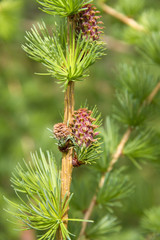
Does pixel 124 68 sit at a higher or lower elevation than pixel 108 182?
higher

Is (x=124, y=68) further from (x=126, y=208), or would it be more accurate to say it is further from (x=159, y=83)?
(x=126, y=208)

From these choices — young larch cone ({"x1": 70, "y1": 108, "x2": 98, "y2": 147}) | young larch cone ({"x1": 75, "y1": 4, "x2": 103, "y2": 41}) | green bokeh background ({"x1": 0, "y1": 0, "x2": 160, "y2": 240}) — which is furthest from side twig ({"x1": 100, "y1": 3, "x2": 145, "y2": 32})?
young larch cone ({"x1": 70, "y1": 108, "x2": 98, "y2": 147})

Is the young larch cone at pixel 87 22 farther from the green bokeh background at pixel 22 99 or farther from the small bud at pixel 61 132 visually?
the green bokeh background at pixel 22 99

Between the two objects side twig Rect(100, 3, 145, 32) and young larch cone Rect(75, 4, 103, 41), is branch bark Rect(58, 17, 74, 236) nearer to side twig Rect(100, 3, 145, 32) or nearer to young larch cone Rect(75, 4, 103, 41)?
young larch cone Rect(75, 4, 103, 41)

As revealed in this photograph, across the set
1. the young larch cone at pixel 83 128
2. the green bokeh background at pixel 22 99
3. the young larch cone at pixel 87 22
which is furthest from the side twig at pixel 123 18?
the young larch cone at pixel 83 128

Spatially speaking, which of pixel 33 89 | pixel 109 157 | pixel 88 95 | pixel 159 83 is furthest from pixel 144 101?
pixel 88 95

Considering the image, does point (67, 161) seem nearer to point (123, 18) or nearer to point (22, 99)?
point (123, 18)
